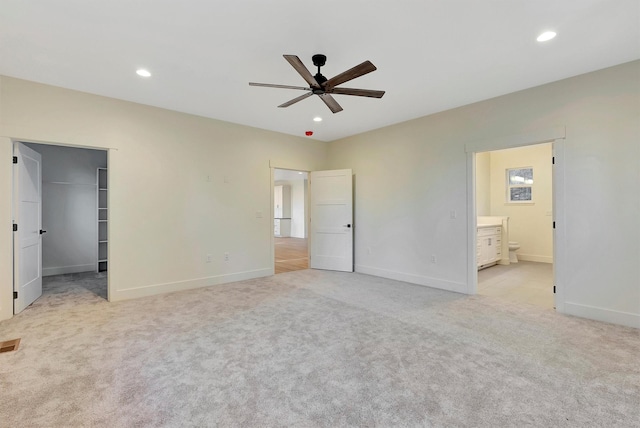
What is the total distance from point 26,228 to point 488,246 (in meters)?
7.44

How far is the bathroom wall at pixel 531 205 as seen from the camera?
6508mm

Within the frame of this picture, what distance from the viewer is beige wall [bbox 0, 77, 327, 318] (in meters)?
3.37

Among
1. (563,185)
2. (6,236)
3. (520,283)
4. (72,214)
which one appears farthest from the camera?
(72,214)

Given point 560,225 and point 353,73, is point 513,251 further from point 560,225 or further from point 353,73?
point 353,73

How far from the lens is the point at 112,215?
12.6 ft

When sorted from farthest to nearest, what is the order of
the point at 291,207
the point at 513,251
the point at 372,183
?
the point at 291,207
the point at 513,251
the point at 372,183

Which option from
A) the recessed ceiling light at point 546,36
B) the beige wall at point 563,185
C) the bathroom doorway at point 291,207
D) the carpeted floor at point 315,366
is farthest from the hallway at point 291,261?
the recessed ceiling light at point 546,36

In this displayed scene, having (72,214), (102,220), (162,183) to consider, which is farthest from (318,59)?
(72,214)

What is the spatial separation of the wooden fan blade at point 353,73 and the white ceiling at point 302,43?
0.37 m

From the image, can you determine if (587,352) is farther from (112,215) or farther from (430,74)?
(112,215)

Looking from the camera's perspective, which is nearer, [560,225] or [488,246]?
[560,225]

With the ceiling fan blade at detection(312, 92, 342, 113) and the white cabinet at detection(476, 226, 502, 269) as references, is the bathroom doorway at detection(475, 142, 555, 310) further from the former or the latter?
the ceiling fan blade at detection(312, 92, 342, 113)

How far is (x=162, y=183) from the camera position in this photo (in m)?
4.25

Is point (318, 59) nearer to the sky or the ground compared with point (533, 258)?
nearer to the sky
